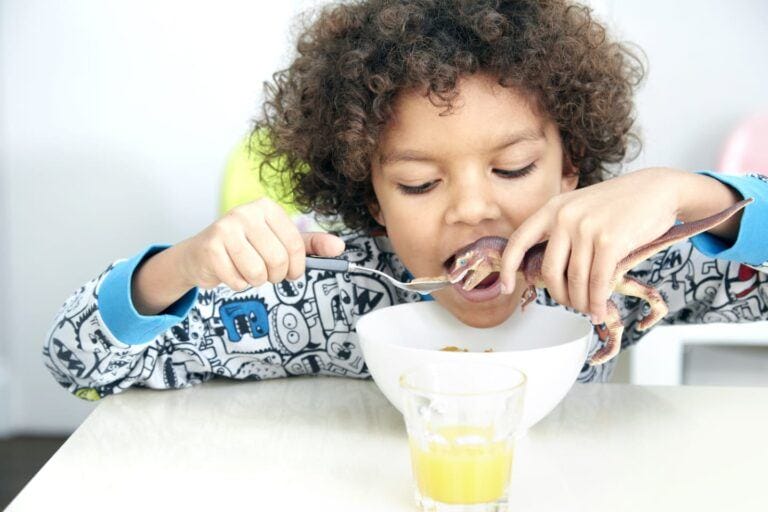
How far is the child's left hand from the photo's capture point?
2.71 ft

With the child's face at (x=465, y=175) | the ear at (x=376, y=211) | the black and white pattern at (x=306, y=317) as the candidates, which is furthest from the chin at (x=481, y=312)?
the ear at (x=376, y=211)

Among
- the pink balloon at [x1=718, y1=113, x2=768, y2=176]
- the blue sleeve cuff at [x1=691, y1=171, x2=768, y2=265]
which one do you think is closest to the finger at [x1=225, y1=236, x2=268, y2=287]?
the blue sleeve cuff at [x1=691, y1=171, x2=768, y2=265]

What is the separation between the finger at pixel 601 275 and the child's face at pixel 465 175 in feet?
0.71

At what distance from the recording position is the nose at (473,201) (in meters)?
1.02

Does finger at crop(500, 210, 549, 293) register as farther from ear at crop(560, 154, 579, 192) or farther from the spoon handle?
ear at crop(560, 154, 579, 192)

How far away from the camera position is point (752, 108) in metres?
2.39

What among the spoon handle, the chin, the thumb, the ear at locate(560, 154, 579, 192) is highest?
the ear at locate(560, 154, 579, 192)

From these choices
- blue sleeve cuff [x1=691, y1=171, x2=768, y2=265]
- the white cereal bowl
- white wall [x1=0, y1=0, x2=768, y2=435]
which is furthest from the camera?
white wall [x1=0, y1=0, x2=768, y2=435]

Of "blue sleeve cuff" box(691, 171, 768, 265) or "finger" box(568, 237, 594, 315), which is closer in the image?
"finger" box(568, 237, 594, 315)

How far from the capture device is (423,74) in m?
1.07

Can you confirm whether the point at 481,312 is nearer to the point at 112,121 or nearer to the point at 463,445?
the point at 463,445

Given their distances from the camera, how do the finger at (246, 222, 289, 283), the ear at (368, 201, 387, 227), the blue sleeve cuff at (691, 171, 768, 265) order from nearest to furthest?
1. the finger at (246, 222, 289, 283)
2. the blue sleeve cuff at (691, 171, 768, 265)
3. the ear at (368, 201, 387, 227)

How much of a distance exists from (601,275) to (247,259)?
14.5 inches

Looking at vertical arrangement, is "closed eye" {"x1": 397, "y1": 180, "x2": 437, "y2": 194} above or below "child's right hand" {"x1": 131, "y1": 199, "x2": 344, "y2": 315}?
above
